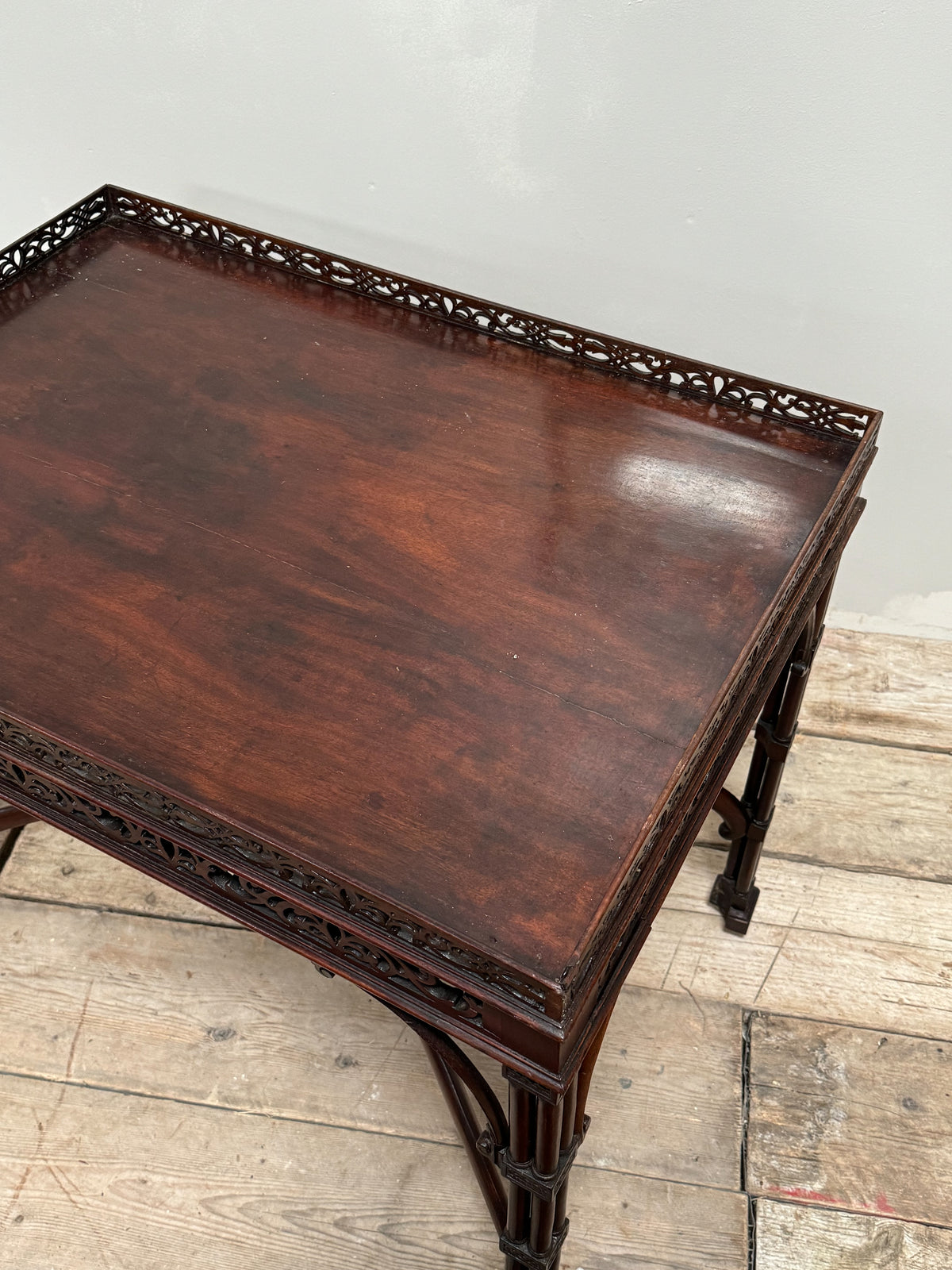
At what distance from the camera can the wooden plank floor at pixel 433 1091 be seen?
73.4 inches

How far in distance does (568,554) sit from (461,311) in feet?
1.93

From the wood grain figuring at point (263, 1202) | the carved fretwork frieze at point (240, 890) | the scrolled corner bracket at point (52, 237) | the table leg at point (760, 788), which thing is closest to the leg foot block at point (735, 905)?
the table leg at point (760, 788)

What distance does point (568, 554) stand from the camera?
1621mm

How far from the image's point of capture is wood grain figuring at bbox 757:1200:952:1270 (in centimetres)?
183

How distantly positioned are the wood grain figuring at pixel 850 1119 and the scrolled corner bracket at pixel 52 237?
1849 mm

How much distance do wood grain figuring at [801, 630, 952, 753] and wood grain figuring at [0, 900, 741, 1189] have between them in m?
0.77

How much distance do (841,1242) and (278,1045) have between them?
966mm

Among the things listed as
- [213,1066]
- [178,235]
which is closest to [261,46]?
[178,235]

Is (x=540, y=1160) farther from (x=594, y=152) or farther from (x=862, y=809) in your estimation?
(x=594, y=152)

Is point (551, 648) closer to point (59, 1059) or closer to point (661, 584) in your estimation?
point (661, 584)

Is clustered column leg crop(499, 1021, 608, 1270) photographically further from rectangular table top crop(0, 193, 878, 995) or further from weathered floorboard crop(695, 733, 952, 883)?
weathered floorboard crop(695, 733, 952, 883)

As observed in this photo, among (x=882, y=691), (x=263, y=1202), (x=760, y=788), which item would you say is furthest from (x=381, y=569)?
(x=882, y=691)

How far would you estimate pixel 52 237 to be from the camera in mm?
A: 2125

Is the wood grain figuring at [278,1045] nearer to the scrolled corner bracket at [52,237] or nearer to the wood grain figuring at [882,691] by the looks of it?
the wood grain figuring at [882,691]
